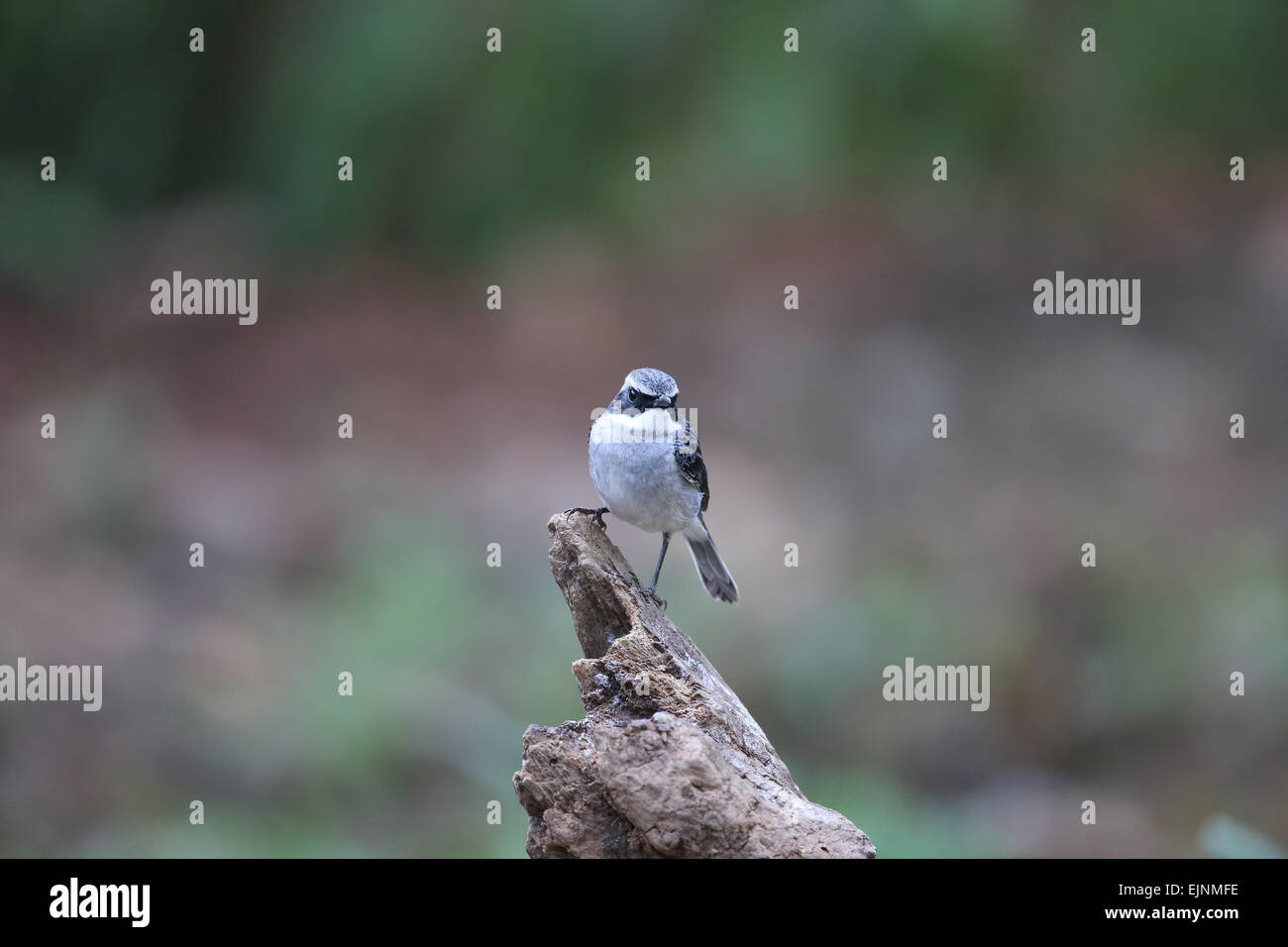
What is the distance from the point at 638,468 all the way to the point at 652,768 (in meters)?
2.07

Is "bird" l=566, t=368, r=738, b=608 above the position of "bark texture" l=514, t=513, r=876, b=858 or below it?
above

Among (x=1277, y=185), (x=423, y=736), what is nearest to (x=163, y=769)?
(x=423, y=736)

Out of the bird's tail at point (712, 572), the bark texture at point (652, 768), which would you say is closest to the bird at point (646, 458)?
the bird's tail at point (712, 572)

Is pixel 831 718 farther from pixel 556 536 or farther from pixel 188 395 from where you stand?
pixel 188 395

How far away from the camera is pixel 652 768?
3.77 m

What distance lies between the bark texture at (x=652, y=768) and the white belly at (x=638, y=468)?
36.4 inches

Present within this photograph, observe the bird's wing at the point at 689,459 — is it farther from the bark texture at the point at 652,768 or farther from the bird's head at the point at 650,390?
the bark texture at the point at 652,768

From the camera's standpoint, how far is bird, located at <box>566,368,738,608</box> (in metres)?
5.59

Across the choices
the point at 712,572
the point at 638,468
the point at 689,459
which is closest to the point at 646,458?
the point at 638,468

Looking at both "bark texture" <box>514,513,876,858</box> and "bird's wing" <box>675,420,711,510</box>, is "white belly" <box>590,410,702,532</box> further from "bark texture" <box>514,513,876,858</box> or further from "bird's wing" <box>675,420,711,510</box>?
"bark texture" <box>514,513,876,858</box>

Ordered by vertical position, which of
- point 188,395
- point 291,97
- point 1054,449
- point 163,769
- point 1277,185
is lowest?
point 163,769

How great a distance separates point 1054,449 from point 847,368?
2.25 metres

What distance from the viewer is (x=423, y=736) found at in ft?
28.5

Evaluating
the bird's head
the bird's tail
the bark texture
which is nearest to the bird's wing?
the bird's head
